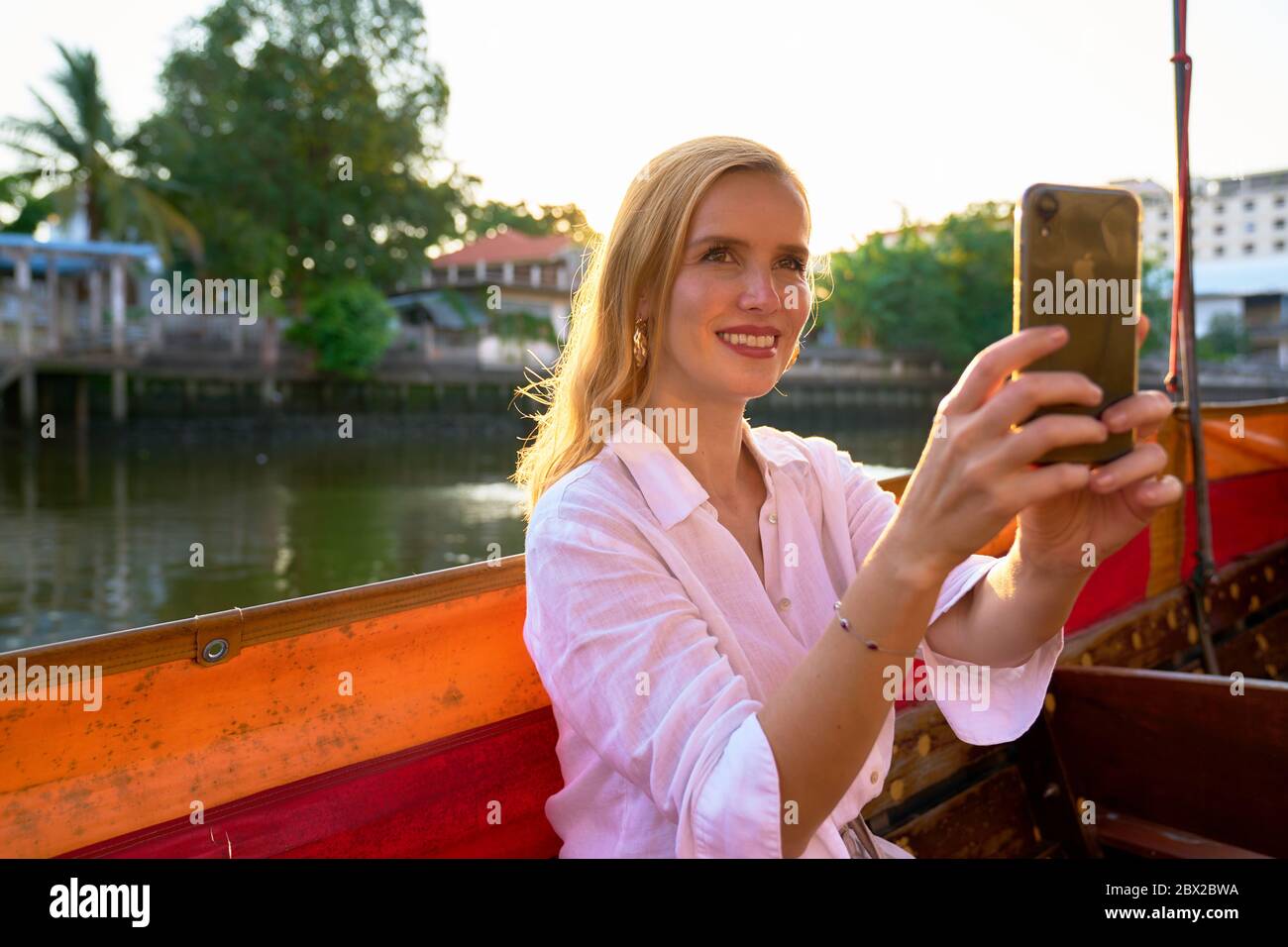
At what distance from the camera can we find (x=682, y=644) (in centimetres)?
116

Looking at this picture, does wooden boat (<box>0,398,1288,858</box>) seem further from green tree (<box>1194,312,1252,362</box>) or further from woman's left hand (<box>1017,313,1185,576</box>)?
green tree (<box>1194,312,1252,362</box>)

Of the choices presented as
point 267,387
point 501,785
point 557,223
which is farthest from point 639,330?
point 557,223

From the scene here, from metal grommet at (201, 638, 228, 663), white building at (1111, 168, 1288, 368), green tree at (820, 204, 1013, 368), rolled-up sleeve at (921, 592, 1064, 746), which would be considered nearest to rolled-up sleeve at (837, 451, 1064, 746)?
rolled-up sleeve at (921, 592, 1064, 746)

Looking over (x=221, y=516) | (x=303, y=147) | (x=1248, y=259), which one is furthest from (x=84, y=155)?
(x=1248, y=259)

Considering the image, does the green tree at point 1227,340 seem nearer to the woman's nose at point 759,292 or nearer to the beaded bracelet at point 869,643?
the woman's nose at point 759,292

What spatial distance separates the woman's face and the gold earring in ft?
0.25

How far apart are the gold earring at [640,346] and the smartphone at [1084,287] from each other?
70cm

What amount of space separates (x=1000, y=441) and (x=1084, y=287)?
6.1 inches

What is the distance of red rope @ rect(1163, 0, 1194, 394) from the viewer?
2941 mm

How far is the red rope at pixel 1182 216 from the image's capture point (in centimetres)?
294

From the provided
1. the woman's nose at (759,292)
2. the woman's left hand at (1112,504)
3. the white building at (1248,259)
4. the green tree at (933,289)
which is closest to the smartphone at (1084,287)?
the woman's left hand at (1112,504)

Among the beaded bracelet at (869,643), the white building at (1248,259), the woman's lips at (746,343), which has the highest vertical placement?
the white building at (1248,259)
